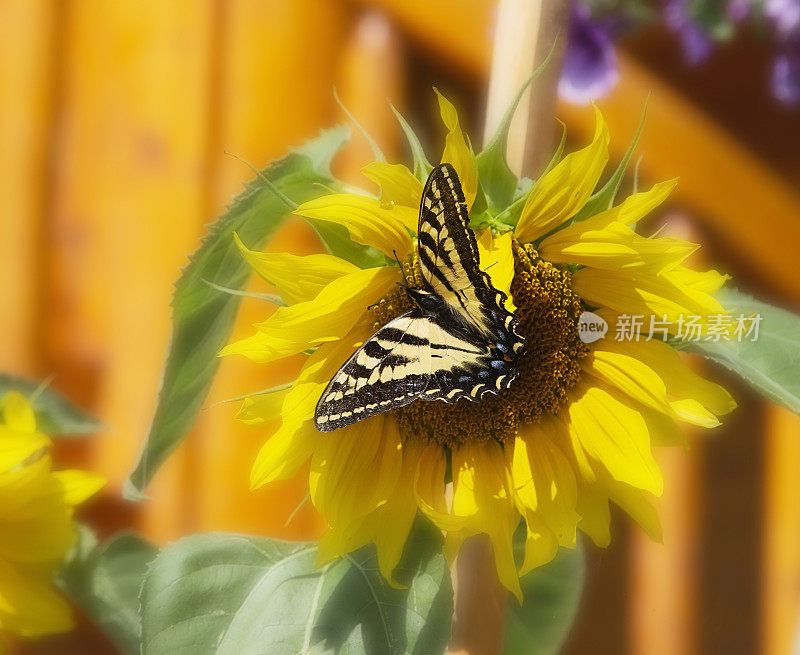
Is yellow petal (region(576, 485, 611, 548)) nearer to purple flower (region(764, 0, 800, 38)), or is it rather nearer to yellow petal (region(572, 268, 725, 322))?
yellow petal (region(572, 268, 725, 322))

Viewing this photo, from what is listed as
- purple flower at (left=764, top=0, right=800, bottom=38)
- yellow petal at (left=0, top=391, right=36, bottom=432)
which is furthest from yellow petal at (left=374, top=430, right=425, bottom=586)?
purple flower at (left=764, top=0, right=800, bottom=38)

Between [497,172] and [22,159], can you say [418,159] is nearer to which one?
[497,172]

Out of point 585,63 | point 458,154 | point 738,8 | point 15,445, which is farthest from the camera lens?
point 738,8

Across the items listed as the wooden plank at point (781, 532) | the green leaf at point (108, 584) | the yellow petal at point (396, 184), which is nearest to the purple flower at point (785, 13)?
the wooden plank at point (781, 532)

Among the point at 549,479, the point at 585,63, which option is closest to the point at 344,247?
the point at 549,479

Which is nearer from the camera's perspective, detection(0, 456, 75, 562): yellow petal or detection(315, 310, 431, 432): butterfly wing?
detection(315, 310, 431, 432): butterfly wing

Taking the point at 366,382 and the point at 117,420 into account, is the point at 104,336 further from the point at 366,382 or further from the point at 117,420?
the point at 366,382

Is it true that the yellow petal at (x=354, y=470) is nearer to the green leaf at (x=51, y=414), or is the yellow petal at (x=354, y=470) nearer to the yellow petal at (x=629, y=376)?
the yellow petal at (x=629, y=376)
